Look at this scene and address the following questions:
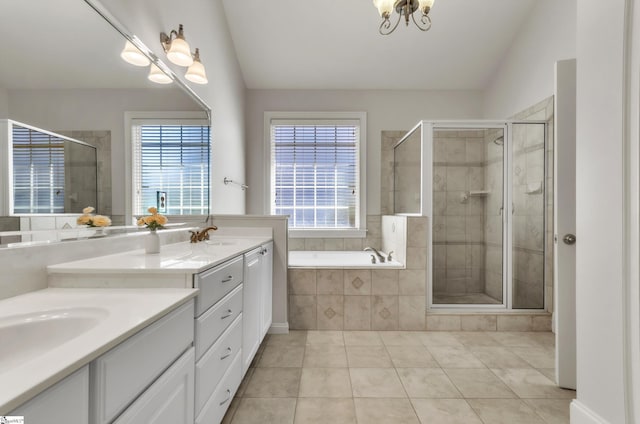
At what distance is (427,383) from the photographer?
5.83 feet

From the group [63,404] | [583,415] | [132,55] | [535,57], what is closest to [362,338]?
[583,415]

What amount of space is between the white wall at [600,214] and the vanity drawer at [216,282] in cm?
160

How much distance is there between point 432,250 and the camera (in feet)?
8.93

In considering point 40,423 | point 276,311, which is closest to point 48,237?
point 40,423

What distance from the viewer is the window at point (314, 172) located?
3707mm

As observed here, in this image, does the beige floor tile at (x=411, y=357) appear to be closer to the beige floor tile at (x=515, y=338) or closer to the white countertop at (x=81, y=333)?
the beige floor tile at (x=515, y=338)

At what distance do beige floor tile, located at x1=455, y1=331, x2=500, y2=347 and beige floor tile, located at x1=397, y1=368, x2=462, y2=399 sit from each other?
1.94 ft

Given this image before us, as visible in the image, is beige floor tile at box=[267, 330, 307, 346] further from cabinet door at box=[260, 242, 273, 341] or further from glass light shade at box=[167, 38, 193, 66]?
glass light shade at box=[167, 38, 193, 66]

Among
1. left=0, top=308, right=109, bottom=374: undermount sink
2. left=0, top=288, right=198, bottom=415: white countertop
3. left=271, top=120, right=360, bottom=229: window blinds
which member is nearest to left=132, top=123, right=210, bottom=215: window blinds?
left=0, top=288, right=198, bottom=415: white countertop

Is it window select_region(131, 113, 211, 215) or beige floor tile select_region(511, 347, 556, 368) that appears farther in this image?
beige floor tile select_region(511, 347, 556, 368)

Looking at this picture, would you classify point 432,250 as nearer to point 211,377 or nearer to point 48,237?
point 211,377

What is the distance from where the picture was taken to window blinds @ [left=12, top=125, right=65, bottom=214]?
94cm

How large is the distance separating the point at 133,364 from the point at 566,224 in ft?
7.09

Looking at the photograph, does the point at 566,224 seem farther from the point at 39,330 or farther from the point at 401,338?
the point at 39,330
